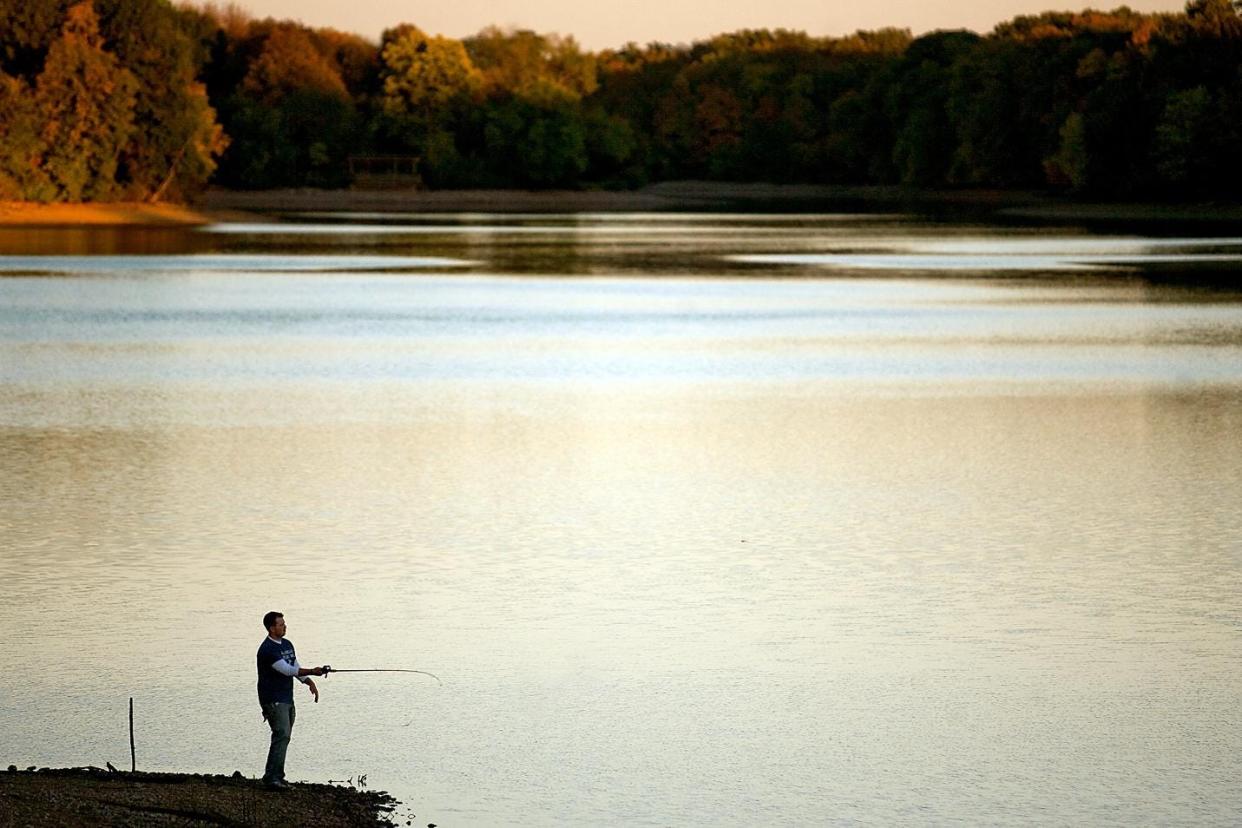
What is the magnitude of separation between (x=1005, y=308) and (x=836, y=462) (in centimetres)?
2084

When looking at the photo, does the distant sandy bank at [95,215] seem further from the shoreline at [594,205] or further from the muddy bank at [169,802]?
the muddy bank at [169,802]

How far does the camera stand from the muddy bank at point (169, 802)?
8.15 meters

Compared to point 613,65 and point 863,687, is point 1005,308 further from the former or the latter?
point 613,65

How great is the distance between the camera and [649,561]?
596 inches

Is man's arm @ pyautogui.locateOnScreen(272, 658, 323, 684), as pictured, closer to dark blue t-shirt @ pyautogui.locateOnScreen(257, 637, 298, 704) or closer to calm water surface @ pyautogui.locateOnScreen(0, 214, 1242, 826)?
dark blue t-shirt @ pyautogui.locateOnScreen(257, 637, 298, 704)

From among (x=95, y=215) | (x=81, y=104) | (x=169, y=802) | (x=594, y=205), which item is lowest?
(x=594, y=205)

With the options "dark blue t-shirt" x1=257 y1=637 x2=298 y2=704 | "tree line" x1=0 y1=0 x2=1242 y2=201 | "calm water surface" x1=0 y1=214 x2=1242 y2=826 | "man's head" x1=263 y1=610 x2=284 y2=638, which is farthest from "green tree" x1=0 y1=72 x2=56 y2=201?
"man's head" x1=263 y1=610 x2=284 y2=638

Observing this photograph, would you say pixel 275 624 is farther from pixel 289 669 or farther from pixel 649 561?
pixel 649 561

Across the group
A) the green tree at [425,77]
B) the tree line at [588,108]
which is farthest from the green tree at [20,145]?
the green tree at [425,77]

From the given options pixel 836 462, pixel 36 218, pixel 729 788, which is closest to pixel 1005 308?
pixel 836 462

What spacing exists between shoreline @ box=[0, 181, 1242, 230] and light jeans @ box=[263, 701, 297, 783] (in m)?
74.1

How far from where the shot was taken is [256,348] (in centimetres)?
3152

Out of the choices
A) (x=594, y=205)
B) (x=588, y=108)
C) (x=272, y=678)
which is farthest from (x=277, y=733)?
(x=588, y=108)

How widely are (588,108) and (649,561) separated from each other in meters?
116
